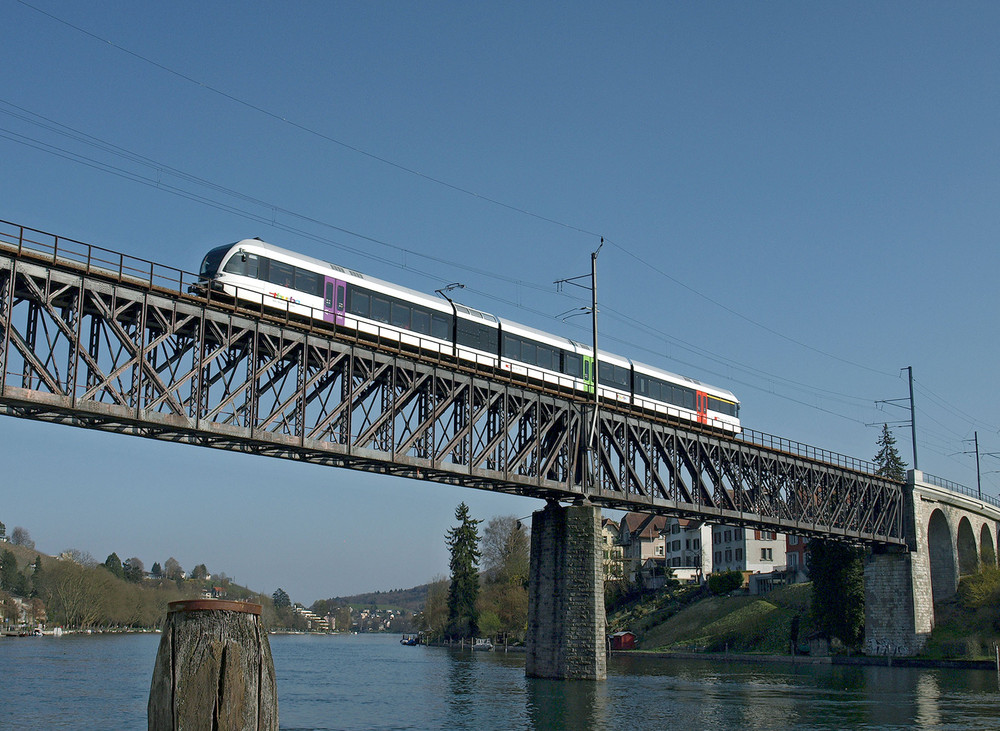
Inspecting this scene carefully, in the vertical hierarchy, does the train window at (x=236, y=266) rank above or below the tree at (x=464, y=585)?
Answer: above

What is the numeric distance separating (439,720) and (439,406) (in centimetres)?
1538

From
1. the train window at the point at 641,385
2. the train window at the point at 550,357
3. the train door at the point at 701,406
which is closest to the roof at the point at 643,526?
the train door at the point at 701,406

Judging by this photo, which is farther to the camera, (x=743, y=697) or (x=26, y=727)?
(x=743, y=697)

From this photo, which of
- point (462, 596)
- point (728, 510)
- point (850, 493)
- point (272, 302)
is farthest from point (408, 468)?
point (462, 596)

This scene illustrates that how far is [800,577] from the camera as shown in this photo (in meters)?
110

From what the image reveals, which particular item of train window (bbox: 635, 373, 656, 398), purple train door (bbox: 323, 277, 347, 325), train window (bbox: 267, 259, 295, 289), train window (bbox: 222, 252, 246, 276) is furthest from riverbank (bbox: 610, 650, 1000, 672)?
train window (bbox: 222, 252, 246, 276)

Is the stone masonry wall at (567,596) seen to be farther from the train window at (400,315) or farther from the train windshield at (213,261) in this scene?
the train windshield at (213,261)

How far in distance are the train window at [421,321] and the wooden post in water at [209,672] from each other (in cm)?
4245

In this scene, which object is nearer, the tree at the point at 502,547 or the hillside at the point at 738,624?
the hillside at the point at 738,624

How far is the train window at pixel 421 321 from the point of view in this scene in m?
48.7

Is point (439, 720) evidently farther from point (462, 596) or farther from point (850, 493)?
point (462, 596)

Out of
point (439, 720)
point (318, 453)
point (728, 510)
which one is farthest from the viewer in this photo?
point (728, 510)

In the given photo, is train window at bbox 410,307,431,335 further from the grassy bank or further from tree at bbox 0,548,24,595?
tree at bbox 0,548,24,595

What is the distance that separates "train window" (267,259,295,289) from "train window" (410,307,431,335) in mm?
7441
